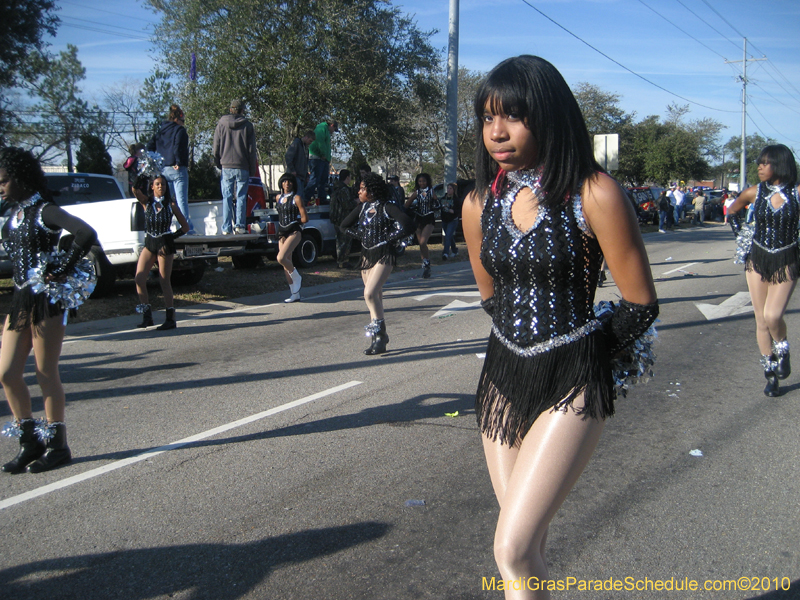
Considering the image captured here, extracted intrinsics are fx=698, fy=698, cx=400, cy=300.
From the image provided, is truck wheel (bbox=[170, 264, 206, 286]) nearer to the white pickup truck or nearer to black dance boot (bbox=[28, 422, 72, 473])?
the white pickup truck

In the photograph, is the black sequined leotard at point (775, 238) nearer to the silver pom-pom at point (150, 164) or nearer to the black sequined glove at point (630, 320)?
the black sequined glove at point (630, 320)

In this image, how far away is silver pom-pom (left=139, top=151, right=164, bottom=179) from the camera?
10603 millimetres

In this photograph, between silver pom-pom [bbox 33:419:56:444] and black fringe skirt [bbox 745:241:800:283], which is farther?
black fringe skirt [bbox 745:241:800:283]

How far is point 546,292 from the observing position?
90.2 inches

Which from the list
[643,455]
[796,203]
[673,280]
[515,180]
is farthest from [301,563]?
[673,280]

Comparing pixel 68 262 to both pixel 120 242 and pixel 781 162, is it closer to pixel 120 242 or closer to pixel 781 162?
pixel 781 162

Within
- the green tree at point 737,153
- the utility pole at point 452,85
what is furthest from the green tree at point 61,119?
the green tree at point 737,153

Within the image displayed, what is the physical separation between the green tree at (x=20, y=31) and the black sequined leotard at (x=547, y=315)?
63.3 ft

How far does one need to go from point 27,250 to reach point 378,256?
3876mm

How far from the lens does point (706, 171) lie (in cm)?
5856

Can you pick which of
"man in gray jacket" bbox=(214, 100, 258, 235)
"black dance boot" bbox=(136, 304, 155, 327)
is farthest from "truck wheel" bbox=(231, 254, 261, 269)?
"black dance boot" bbox=(136, 304, 155, 327)

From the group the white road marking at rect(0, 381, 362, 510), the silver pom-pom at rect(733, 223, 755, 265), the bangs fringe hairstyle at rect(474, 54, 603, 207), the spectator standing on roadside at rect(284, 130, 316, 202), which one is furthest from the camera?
the spectator standing on roadside at rect(284, 130, 316, 202)

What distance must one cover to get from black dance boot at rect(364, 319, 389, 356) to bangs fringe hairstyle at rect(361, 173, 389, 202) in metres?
1.41

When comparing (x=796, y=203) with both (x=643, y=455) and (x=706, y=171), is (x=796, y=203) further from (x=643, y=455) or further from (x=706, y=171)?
(x=706, y=171)
